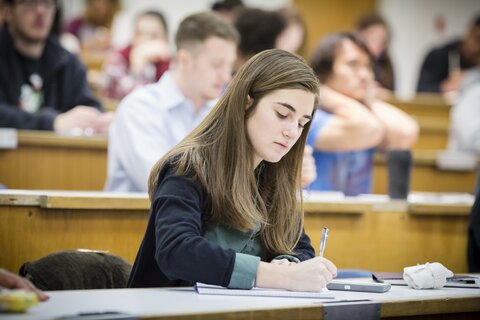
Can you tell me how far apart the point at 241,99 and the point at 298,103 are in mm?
127

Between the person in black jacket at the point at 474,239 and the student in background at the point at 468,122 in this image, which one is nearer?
the person in black jacket at the point at 474,239

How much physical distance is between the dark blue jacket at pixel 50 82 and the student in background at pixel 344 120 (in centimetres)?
112

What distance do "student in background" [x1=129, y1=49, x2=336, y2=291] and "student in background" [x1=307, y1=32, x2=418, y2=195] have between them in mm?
1509

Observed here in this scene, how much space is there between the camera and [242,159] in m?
1.91

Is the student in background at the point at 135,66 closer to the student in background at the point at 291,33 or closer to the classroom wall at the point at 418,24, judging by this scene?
the student in background at the point at 291,33

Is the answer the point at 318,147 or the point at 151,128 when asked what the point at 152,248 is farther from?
the point at 318,147

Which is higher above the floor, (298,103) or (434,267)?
(298,103)

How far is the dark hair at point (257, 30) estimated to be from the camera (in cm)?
399

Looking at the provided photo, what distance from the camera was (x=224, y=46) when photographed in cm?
332

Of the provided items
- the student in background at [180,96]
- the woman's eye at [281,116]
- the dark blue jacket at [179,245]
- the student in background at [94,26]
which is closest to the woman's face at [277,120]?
the woman's eye at [281,116]

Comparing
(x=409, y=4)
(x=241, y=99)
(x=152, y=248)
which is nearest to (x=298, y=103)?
(x=241, y=99)

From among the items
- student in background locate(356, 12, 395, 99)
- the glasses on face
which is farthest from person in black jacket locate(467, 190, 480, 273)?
student in background locate(356, 12, 395, 99)

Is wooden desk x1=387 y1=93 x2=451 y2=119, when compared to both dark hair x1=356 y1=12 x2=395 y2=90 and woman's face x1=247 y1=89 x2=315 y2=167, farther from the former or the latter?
woman's face x1=247 y1=89 x2=315 y2=167

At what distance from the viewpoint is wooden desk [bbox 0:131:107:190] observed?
3.30 metres
